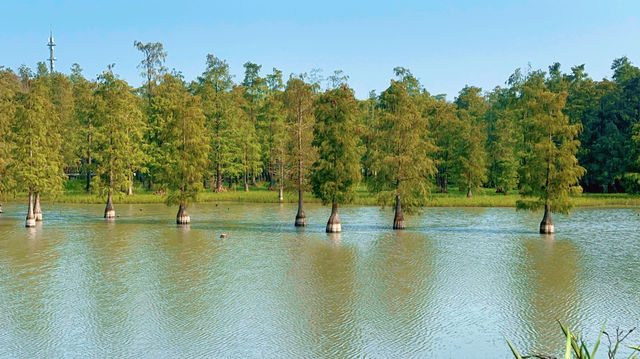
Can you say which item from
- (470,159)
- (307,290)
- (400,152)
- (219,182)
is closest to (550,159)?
(400,152)

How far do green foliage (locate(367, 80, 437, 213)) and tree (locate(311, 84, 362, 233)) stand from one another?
256 centimetres

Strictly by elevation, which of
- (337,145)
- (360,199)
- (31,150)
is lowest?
(360,199)

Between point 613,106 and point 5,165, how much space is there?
87472 millimetres

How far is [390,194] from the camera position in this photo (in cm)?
4778

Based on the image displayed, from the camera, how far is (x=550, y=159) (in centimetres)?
4547

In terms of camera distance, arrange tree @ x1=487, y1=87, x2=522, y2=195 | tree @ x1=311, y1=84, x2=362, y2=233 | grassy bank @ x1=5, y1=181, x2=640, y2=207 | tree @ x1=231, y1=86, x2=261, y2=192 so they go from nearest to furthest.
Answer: tree @ x1=311, y1=84, x2=362, y2=233, grassy bank @ x1=5, y1=181, x2=640, y2=207, tree @ x1=487, y1=87, x2=522, y2=195, tree @ x1=231, y1=86, x2=261, y2=192

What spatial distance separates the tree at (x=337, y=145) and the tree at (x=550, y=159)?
14.8 metres

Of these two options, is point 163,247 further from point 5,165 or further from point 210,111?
point 210,111

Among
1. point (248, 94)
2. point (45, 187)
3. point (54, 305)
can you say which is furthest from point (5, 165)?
point (248, 94)

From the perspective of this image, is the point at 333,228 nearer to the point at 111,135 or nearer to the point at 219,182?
the point at 111,135

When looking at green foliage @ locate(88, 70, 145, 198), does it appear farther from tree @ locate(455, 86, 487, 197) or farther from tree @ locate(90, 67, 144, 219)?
tree @ locate(455, 86, 487, 197)

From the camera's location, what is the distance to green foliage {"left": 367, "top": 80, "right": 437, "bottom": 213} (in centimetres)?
4672

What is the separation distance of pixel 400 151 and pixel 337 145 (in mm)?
5806

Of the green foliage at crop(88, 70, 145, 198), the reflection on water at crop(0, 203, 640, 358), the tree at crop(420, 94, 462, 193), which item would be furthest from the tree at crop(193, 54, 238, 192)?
the reflection on water at crop(0, 203, 640, 358)
